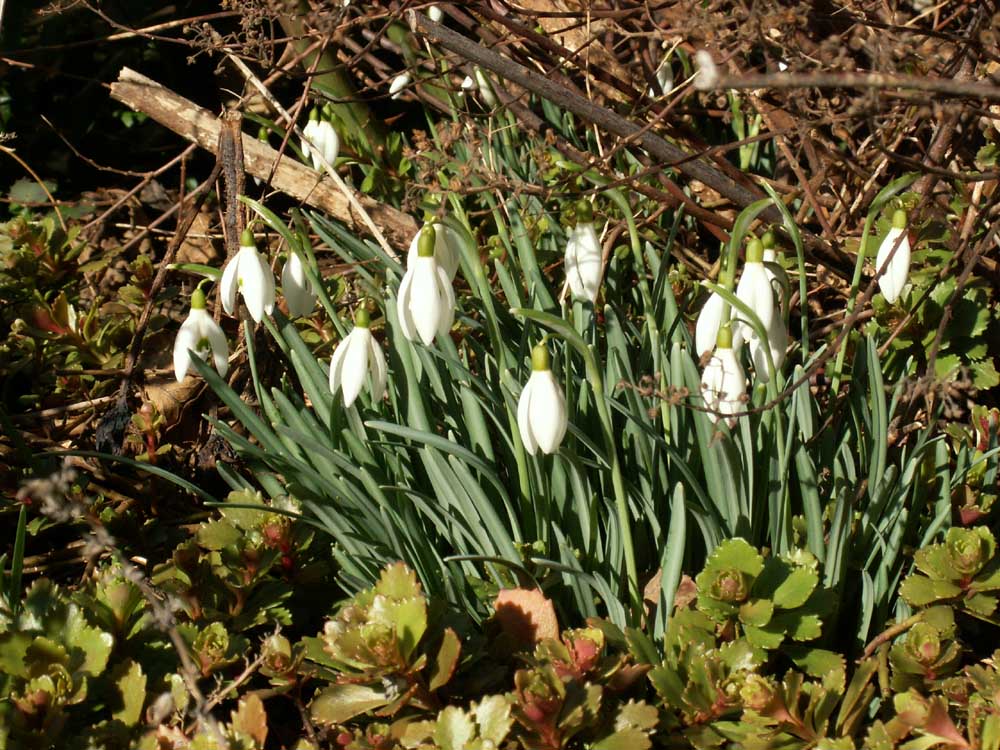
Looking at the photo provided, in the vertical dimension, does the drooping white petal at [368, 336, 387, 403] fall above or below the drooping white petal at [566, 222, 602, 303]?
below

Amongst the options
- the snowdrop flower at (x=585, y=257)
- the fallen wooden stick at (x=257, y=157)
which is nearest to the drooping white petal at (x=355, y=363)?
the snowdrop flower at (x=585, y=257)

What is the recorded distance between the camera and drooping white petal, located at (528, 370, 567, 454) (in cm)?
138

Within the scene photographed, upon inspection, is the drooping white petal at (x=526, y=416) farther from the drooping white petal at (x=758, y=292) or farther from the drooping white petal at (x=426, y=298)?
the drooping white petal at (x=758, y=292)

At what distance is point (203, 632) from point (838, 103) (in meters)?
1.82

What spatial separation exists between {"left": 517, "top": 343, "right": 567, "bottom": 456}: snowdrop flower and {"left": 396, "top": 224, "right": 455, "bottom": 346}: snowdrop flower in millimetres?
174

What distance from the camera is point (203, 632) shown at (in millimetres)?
1609

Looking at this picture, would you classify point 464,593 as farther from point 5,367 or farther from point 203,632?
point 5,367

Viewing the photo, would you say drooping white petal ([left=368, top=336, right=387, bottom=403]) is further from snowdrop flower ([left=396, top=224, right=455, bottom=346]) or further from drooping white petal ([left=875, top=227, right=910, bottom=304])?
drooping white petal ([left=875, top=227, right=910, bottom=304])

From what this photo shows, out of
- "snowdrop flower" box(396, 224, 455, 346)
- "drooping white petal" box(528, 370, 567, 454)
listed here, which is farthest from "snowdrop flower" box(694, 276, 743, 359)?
"snowdrop flower" box(396, 224, 455, 346)

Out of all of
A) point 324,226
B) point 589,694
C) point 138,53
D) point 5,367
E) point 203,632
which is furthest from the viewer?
point 138,53

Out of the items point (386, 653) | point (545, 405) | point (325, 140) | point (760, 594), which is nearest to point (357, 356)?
point (545, 405)

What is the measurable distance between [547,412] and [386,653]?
38 cm

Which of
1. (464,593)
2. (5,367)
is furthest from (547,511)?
(5,367)

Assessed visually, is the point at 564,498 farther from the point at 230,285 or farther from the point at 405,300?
the point at 230,285
